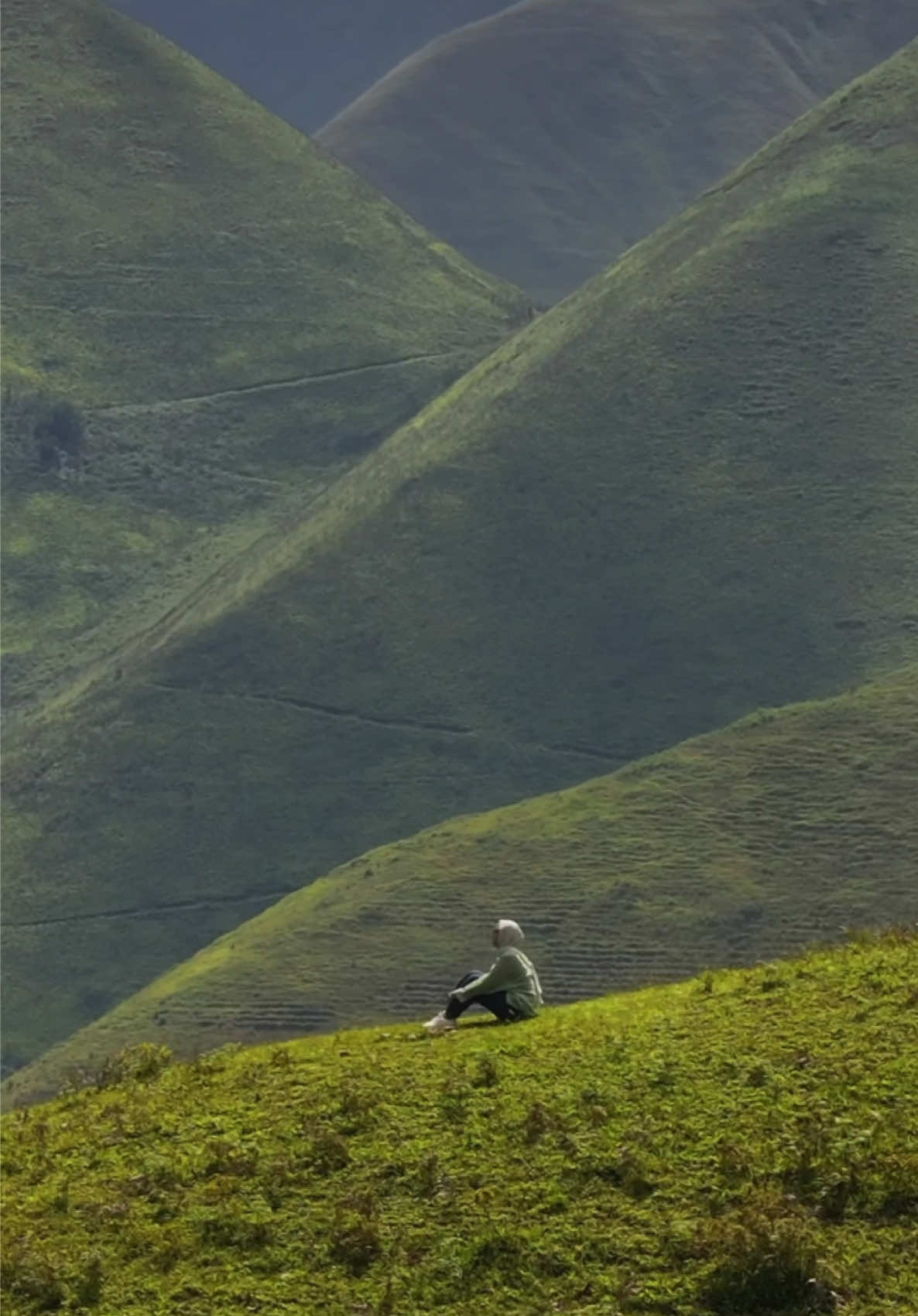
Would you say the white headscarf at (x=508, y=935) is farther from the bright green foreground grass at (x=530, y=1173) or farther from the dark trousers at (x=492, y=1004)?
the bright green foreground grass at (x=530, y=1173)

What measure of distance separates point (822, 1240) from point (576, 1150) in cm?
295

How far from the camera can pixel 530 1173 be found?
2317 cm

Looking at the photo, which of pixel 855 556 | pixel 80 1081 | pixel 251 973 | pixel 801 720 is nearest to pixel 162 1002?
pixel 251 973

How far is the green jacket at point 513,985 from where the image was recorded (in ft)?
93.0

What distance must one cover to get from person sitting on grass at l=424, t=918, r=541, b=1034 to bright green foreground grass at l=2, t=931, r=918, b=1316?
0.31 meters

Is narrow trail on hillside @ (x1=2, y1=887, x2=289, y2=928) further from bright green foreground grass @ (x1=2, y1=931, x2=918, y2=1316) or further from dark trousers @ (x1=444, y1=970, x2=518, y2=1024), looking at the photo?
bright green foreground grass @ (x1=2, y1=931, x2=918, y2=1316)

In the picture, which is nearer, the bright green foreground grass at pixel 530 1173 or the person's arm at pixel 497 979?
the bright green foreground grass at pixel 530 1173

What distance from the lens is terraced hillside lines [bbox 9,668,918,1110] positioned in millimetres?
153250

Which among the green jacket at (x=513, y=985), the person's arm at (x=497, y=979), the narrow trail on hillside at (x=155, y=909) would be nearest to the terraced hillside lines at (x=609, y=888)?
the narrow trail on hillside at (x=155, y=909)

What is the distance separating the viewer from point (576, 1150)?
76.6ft

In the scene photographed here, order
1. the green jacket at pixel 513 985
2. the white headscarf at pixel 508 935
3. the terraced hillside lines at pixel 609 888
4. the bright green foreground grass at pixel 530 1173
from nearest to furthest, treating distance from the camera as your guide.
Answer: the bright green foreground grass at pixel 530 1173 → the white headscarf at pixel 508 935 → the green jacket at pixel 513 985 → the terraced hillside lines at pixel 609 888

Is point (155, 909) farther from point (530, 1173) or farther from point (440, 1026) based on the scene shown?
point (530, 1173)

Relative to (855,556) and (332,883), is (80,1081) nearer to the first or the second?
(332,883)

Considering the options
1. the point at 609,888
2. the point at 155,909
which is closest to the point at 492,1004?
the point at 609,888
